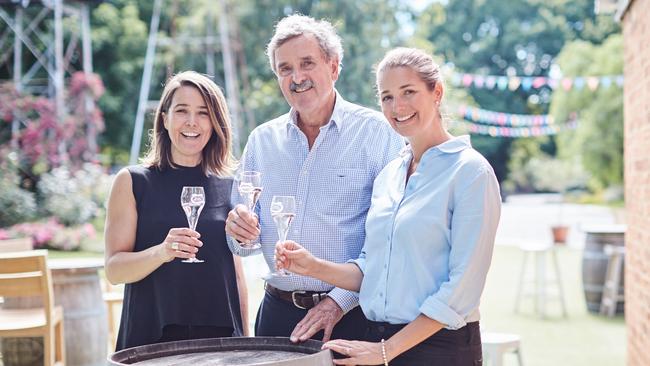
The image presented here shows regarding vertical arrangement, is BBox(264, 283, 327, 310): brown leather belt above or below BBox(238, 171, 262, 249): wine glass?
below

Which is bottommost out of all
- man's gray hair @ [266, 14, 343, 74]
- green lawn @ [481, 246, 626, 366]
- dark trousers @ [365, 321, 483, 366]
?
green lawn @ [481, 246, 626, 366]

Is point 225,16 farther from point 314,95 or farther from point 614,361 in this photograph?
point 314,95

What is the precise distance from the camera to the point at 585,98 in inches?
1121

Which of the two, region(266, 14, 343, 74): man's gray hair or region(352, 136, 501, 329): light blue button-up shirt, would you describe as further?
region(266, 14, 343, 74): man's gray hair

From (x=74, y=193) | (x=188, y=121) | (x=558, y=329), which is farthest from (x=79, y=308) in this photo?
(x=74, y=193)

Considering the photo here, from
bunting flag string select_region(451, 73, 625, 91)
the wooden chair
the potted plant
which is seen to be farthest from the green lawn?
the potted plant

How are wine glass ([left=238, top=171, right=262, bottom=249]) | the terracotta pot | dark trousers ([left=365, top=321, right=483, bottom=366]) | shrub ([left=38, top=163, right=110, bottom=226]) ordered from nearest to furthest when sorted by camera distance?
dark trousers ([left=365, top=321, right=483, bottom=366]) < wine glass ([left=238, top=171, right=262, bottom=249]) < shrub ([left=38, top=163, right=110, bottom=226]) < the terracotta pot

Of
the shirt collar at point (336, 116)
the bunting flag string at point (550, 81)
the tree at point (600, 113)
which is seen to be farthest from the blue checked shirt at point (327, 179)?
the tree at point (600, 113)

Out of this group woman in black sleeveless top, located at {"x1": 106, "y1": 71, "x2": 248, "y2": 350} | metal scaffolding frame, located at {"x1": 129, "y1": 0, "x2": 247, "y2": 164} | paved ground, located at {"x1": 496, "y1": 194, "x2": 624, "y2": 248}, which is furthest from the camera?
metal scaffolding frame, located at {"x1": 129, "y1": 0, "x2": 247, "y2": 164}

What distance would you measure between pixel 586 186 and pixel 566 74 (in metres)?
10.5

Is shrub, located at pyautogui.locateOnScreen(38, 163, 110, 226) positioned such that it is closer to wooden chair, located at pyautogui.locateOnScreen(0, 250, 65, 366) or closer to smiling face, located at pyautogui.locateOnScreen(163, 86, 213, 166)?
wooden chair, located at pyautogui.locateOnScreen(0, 250, 65, 366)

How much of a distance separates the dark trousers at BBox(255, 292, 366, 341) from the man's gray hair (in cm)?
87

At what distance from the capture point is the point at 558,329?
829cm

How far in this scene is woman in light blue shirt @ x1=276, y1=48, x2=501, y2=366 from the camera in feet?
8.05
